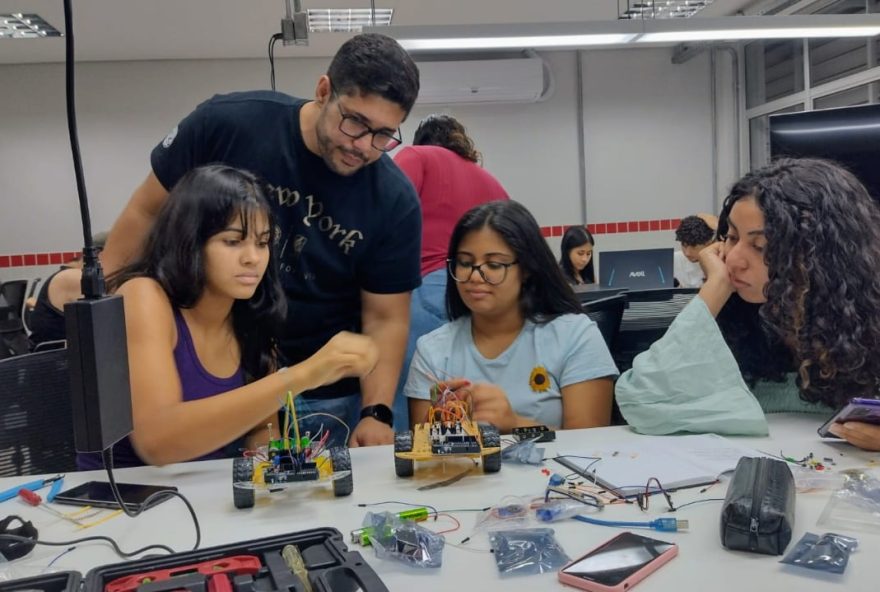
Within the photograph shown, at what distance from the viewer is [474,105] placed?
6621mm

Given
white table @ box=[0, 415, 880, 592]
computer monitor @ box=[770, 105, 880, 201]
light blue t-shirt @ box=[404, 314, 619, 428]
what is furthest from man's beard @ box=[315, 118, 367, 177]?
computer monitor @ box=[770, 105, 880, 201]

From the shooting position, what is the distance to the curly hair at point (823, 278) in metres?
1.38

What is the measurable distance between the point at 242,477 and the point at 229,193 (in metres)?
0.64

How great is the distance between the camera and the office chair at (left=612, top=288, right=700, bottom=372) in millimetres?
2061

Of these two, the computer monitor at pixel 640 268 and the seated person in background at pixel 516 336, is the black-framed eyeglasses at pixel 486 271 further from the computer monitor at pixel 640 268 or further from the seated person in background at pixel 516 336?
the computer monitor at pixel 640 268

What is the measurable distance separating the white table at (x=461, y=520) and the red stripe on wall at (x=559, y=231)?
5171 mm

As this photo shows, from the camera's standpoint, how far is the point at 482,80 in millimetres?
6363

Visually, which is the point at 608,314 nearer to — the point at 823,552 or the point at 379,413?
the point at 379,413

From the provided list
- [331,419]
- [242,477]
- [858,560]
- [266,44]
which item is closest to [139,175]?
[266,44]

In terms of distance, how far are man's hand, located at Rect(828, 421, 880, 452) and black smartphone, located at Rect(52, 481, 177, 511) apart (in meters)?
1.21

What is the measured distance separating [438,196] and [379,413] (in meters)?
0.92

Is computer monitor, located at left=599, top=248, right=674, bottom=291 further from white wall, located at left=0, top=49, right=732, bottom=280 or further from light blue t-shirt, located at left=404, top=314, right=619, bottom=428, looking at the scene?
white wall, located at left=0, top=49, right=732, bottom=280

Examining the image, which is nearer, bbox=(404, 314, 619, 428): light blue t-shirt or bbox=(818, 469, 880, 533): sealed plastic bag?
bbox=(818, 469, 880, 533): sealed plastic bag

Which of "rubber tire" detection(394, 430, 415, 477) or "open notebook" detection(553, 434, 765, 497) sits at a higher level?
"rubber tire" detection(394, 430, 415, 477)
